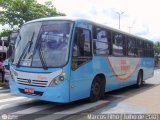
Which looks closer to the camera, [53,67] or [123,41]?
[53,67]

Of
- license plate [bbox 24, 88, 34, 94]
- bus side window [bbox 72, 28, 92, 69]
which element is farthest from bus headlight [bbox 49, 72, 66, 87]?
license plate [bbox 24, 88, 34, 94]

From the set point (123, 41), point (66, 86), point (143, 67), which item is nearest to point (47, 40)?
point (66, 86)

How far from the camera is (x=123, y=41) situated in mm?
13711

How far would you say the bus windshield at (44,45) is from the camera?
8.94 m

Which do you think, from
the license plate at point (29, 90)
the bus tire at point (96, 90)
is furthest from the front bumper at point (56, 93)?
the bus tire at point (96, 90)

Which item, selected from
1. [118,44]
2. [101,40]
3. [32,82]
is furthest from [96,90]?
[118,44]

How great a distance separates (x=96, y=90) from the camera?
10.8m

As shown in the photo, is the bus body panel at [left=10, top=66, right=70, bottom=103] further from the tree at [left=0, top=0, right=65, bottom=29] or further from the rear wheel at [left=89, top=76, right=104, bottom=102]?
the tree at [left=0, top=0, right=65, bottom=29]

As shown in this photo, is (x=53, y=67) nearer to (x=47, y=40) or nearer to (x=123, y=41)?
(x=47, y=40)

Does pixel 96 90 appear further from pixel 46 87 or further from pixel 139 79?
pixel 139 79

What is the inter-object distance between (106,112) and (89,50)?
225 centimetres

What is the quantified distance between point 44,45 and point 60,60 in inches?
30.1

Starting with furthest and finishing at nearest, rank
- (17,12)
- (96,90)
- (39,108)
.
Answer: (17,12), (96,90), (39,108)

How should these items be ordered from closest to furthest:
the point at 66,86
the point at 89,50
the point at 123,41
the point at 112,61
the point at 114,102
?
the point at 66,86, the point at 89,50, the point at 114,102, the point at 112,61, the point at 123,41
